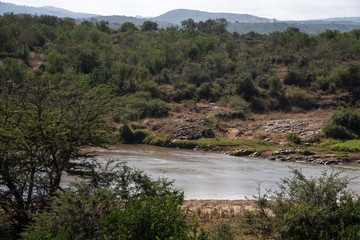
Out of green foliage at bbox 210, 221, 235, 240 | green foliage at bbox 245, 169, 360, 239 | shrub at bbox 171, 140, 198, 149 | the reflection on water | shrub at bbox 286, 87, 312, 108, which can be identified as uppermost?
green foliage at bbox 245, 169, 360, 239

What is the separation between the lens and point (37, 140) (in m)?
12.6

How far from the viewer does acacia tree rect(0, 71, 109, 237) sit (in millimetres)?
11375

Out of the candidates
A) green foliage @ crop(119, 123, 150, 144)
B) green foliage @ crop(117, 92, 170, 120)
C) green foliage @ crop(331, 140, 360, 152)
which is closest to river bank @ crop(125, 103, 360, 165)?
green foliage @ crop(331, 140, 360, 152)

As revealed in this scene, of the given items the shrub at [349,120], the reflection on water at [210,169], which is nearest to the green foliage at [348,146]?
the shrub at [349,120]

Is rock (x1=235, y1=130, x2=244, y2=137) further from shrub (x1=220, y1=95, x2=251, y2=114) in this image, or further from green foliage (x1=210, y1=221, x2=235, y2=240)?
green foliage (x1=210, y1=221, x2=235, y2=240)

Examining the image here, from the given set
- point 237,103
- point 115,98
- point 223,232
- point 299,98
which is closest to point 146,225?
point 223,232

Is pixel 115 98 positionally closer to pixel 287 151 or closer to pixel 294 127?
pixel 287 151

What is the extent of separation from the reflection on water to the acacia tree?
25.9ft

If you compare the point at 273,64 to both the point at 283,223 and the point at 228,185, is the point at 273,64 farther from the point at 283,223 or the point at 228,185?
the point at 283,223

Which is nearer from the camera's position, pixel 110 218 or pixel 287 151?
pixel 110 218

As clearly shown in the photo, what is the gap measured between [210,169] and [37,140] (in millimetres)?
15854

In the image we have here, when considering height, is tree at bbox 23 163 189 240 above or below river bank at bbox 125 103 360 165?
above

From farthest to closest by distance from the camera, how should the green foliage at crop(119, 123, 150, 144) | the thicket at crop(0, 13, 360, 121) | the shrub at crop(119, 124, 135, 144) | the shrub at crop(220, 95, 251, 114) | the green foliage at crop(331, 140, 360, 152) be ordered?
1. the thicket at crop(0, 13, 360, 121)
2. the shrub at crop(220, 95, 251, 114)
3. the green foliage at crop(119, 123, 150, 144)
4. the shrub at crop(119, 124, 135, 144)
5. the green foliage at crop(331, 140, 360, 152)

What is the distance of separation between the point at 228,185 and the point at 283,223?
13.1 m
